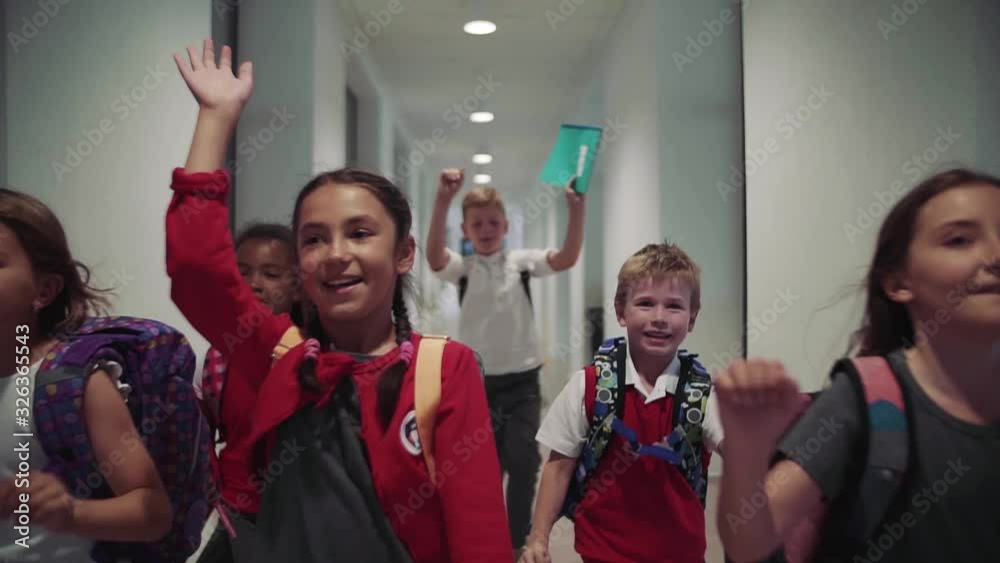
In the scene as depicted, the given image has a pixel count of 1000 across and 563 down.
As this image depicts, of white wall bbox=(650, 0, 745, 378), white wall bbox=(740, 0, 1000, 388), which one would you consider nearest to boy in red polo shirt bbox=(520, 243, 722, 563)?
white wall bbox=(740, 0, 1000, 388)

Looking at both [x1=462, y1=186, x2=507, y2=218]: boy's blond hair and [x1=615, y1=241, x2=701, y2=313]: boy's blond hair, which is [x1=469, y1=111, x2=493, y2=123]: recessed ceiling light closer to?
[x1=462, y1=186, x2=507, y2=218]: boy's blond hair

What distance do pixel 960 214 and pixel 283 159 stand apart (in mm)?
2675

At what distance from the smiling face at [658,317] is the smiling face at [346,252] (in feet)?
1.77

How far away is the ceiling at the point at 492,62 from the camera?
3.77m

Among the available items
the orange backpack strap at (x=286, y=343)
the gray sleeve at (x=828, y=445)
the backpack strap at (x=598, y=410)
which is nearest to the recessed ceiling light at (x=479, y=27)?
the backpack strap at (x=598, y=410)

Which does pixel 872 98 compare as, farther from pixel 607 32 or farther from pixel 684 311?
pixel 607 32

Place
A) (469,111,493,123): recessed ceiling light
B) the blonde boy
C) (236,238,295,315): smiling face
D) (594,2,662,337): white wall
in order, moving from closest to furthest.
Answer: (236,238,295,315): smiling face
the blonde boy
(594,2,662,337): white wall
(469,111,493,123): recessed ceiling light

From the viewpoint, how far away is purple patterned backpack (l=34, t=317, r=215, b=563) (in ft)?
3.28

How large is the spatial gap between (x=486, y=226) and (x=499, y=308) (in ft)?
1.04

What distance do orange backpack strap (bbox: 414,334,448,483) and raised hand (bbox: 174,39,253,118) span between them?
467 millimetres

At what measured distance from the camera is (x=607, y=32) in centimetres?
406

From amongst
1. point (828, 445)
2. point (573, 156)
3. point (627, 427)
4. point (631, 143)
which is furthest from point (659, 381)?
point (631, 143)

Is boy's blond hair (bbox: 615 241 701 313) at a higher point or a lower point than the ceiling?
lower

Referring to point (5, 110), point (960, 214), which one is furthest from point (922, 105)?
point (5, 110)
